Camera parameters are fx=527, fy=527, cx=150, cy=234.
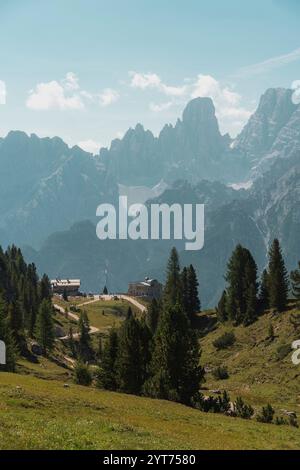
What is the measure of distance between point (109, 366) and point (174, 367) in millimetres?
13505

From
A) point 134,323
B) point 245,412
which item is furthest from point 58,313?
point 245,412

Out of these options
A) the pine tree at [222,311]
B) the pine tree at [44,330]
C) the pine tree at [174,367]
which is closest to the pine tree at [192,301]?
the pine tree at [222,311]

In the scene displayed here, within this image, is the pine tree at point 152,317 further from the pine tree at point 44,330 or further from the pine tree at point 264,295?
the pine tree at point 264,295

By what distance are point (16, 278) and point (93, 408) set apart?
5098 inches

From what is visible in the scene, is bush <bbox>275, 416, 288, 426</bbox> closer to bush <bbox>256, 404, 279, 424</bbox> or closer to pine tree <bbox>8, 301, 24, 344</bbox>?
bush <bbox>256, 404, 279, 424</bbox>

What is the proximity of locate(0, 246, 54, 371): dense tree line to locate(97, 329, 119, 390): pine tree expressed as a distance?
15830mm

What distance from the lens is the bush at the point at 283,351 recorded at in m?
84.2

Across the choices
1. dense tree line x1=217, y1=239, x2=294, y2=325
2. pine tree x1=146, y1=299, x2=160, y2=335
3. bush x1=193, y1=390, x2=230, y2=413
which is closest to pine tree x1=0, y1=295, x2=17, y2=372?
bush x1=193, y1=390, x2=230, y2=413

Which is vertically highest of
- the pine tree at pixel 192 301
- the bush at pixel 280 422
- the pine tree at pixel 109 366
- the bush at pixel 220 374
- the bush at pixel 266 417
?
the pine tree at pixel 192 301

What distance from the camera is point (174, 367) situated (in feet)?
188

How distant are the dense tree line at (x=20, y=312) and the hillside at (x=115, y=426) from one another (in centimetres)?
3374
